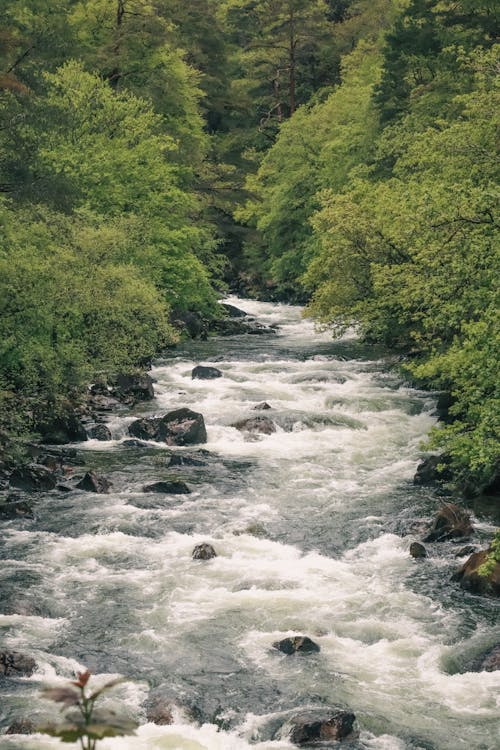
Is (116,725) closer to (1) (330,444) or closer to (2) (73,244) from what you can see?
(1) (330,444)

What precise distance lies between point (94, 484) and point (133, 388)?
34.2 feet

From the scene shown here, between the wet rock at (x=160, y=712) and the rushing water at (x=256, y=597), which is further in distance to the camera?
the rushing water at (x=256, y=597)

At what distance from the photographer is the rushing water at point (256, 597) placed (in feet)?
44.5

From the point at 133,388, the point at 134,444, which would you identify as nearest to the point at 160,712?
the point at 134,444

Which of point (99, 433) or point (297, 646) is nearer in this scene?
point (297, 646)

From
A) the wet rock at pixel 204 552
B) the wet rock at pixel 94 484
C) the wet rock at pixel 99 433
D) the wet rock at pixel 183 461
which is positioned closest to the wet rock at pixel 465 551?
the wet rock at pixel 204 552

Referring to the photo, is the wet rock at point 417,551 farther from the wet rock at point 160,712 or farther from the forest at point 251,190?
the wet rock at point 160,712

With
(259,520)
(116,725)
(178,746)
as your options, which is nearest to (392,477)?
(259,520)

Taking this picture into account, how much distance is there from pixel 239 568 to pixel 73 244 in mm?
15674

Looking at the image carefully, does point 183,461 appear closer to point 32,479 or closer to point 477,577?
point 32,479

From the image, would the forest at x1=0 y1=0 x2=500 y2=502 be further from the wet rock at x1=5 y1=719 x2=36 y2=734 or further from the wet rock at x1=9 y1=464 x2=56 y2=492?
the wet rock at x1=5 y1=719 x2=36 y2=734

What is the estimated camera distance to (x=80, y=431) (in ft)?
91.8

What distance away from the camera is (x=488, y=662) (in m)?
14.9

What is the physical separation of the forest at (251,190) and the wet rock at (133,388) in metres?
0.83
